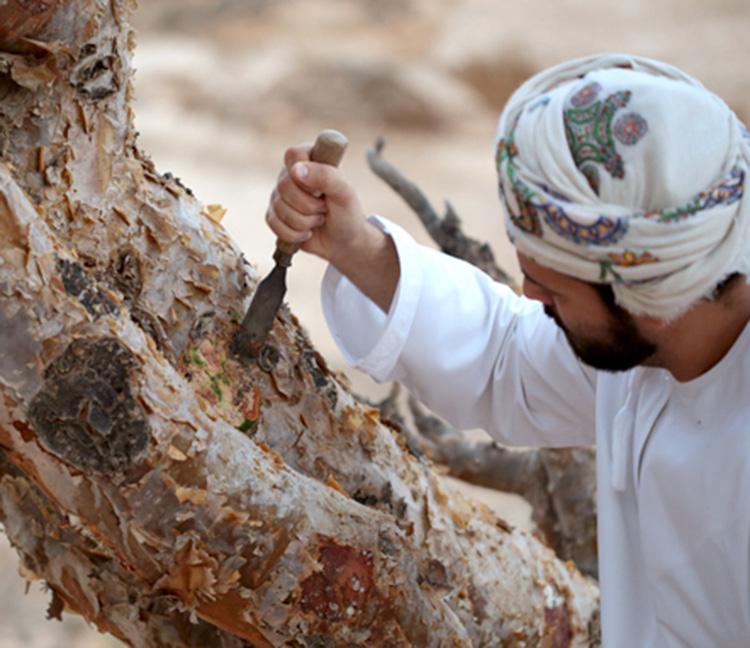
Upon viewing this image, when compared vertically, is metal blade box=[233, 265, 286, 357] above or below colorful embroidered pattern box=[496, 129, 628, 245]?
below

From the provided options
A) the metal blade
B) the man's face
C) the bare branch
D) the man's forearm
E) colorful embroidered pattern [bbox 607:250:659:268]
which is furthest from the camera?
the bare branch

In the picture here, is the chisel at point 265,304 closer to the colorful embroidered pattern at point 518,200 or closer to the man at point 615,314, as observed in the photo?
the man at point 615,314

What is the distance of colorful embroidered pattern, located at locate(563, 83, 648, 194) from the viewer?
3.52ft

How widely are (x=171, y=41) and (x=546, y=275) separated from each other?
10.8 m

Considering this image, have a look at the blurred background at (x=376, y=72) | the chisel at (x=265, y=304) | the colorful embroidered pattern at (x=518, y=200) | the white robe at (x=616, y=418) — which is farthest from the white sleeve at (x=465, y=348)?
the blurred background at (x=376, y=72)

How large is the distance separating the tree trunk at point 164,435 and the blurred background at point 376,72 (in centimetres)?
692

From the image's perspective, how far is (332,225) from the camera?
1496 mm

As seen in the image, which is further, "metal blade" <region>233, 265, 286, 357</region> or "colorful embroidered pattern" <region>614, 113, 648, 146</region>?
"metal blade" <region>233, 265, 286, 357</region>

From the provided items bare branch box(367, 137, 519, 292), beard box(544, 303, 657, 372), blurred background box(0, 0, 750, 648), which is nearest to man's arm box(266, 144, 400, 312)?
beard box(544, 303, 657, 372)

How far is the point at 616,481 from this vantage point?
1430 mm

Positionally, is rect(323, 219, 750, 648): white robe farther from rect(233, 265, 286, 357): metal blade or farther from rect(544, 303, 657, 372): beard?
rect(233, 265, 286, 357): metal blade

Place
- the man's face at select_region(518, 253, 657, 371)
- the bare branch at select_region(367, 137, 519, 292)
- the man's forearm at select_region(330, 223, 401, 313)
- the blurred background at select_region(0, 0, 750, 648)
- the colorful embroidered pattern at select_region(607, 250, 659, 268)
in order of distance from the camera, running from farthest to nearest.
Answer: the blurred background at select_region(0, 0, 750, 648), the bare branch at select_region(367, 137, 519, 292), the man's forearm at select_region(330, 223, 401, 313), the man's face at select_region(518, 253, 657, 371), the colorful embroidered pattern at select_region(607, 250, 659, 268)

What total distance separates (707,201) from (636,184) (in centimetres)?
9

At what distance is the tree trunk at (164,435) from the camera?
0.99 meters
